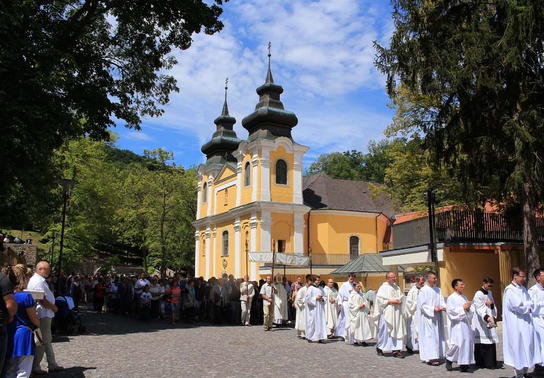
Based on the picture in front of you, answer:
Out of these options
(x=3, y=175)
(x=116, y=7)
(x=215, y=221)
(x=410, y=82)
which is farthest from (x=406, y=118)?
(x=215, y=221)

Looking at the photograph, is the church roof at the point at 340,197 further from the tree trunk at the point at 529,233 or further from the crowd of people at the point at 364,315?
the tree trunk at the point at 529,233

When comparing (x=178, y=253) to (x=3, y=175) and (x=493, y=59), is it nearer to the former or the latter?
(x=3, y=175)

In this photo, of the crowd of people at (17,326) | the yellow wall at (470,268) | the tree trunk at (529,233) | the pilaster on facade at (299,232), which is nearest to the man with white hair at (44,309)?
the crowd of people at (17,326)

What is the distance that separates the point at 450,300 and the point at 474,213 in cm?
968

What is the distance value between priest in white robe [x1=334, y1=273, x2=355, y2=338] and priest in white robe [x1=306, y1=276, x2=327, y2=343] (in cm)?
58

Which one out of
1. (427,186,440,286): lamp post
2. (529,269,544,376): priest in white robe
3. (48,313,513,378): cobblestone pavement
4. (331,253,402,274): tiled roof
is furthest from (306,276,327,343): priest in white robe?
(331,253,402,274): tiled roof

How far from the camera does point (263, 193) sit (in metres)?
38.2

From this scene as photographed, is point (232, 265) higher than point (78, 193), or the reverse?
point (78, 193)

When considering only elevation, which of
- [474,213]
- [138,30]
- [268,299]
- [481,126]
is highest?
[138,30]

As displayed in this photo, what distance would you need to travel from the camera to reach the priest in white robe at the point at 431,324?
10.5 meters

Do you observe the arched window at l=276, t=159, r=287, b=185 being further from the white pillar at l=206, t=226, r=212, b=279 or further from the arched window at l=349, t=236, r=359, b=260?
the white pillar at l=206, t=226, r=212, b=279

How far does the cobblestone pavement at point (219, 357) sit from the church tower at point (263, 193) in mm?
21434

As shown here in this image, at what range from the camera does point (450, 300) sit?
34.0 feet

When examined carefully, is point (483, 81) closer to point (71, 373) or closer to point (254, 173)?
point (71, 373)
